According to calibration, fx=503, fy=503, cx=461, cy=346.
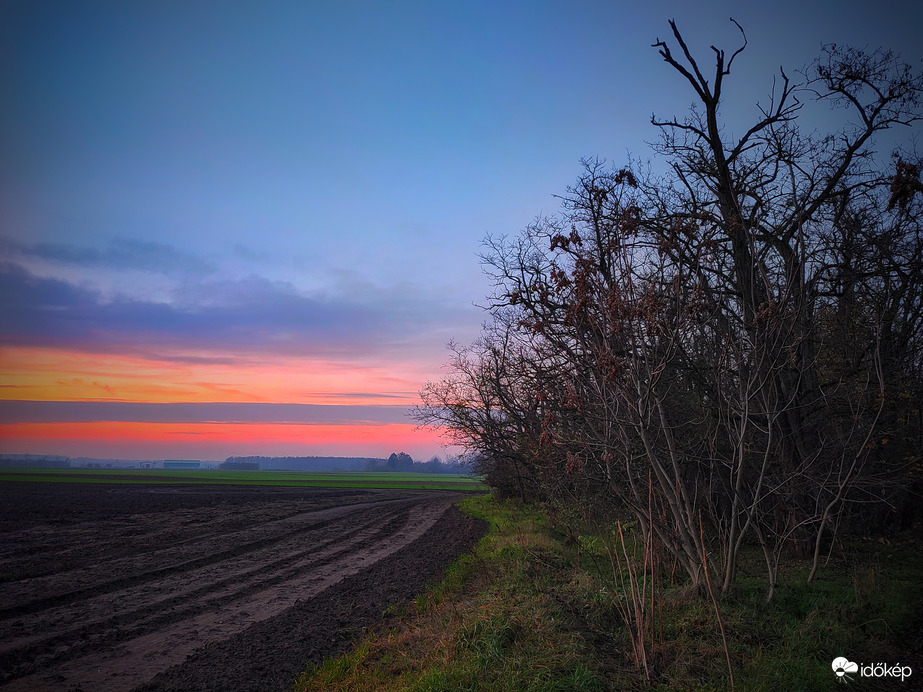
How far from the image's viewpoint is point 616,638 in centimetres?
593

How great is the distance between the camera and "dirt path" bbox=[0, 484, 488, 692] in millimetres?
6676

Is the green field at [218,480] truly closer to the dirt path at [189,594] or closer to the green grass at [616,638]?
the dirt path at [189,594]

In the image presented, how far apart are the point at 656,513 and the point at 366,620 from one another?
536cm

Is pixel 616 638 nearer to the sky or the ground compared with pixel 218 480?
nearer to the sky

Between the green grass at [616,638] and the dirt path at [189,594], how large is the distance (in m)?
1.28

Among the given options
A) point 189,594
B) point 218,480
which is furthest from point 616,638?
point 218,480

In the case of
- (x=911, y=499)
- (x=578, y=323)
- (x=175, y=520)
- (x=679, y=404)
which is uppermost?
Result: (x=578, y=323)

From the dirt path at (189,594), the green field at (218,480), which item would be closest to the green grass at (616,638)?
the dirt path at (189,594)

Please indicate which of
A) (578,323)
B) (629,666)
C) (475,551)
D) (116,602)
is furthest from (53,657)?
(475,551)

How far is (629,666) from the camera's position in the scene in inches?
210

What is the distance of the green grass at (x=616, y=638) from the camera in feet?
17.0

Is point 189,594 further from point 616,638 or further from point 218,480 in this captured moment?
point 218,480

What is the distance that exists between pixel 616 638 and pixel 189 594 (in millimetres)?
9068

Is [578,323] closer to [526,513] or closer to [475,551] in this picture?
[475,551]
